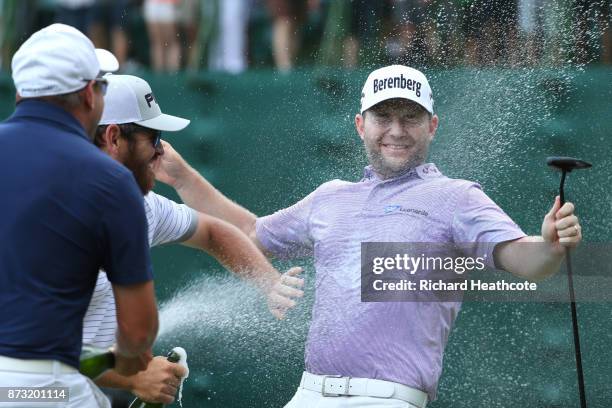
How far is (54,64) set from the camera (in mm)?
2559

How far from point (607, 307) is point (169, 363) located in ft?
5.06

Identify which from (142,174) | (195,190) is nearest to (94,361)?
(142,174)

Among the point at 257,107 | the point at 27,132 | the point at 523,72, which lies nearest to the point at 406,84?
the point at 523,72

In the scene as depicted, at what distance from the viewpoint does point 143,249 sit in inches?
98.3

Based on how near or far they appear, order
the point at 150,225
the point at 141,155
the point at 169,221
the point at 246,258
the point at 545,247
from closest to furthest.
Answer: the point at 545,247 < the point at 141,155 < the point at 150,225 < the point at 169,221 < the point at 246,258

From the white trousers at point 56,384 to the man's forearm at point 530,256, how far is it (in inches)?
48.2

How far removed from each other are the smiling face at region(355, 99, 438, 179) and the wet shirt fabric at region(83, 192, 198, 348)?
0.70 m

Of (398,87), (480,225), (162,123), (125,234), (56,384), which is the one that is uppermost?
(398,87)

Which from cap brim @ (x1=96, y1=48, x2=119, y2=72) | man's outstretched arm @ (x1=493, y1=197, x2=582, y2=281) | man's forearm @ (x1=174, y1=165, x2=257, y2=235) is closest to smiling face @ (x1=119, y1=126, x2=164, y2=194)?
cap brim @ (x1=96, y1=48, x2=119, y2=72)

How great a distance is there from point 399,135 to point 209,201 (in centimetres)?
88

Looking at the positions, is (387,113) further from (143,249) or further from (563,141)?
(143,249)

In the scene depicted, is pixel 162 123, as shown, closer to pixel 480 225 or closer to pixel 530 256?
pixel 480 225

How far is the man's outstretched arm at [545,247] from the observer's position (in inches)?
121

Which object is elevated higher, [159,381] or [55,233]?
[55,233]
